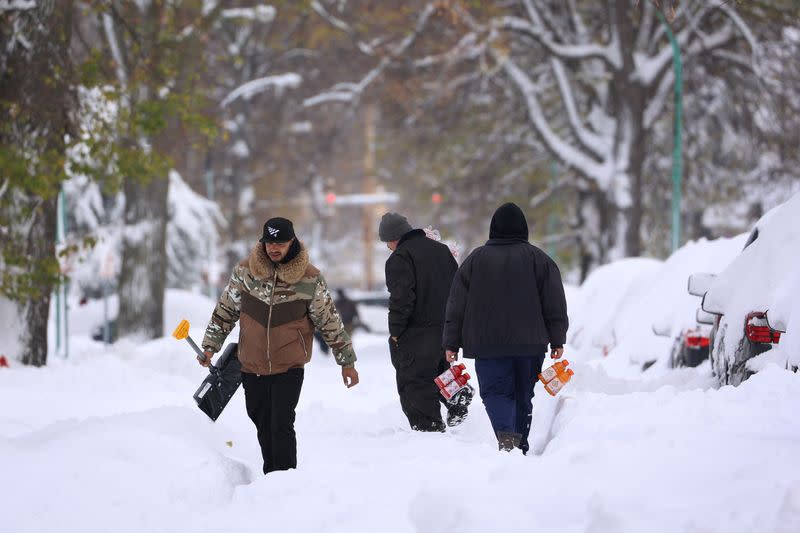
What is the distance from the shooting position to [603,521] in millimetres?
5266

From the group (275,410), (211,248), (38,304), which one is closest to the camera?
(275,410)

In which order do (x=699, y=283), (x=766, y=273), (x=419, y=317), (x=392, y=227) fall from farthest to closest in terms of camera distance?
(x=392, y=227) < (x=419, y=317) < (x=699, y=283) < (x=766, y=273)

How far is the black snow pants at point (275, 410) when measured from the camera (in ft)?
24.2

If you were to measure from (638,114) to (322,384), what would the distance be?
10860mm

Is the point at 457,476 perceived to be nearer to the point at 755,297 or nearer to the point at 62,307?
the point at 755,297

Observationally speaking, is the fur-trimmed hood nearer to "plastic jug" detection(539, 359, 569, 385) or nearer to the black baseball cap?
the black baseball cap

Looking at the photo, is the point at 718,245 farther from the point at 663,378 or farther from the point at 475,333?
the point at 475,333

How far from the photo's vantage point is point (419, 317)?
30.0 feet

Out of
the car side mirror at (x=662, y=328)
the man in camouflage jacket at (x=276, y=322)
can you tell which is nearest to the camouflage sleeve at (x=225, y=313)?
the man in camouflage jacket at (x=276, y=322)

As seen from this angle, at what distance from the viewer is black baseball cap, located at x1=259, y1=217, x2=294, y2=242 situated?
7.14 m

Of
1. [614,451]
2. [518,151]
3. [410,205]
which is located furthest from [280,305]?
[410,205]

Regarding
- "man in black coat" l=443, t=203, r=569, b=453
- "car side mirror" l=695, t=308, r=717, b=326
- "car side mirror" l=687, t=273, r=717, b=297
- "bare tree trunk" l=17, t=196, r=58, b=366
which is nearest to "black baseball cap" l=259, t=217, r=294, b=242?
"man in black coat" l=443, t=203, r=569, b=453

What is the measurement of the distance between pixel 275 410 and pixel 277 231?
1034 mm

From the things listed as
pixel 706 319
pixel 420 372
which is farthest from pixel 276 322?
pixel 706 319
